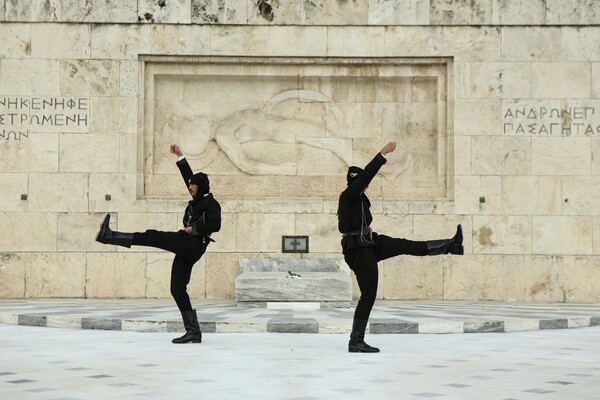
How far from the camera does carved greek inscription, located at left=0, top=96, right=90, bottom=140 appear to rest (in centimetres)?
1784

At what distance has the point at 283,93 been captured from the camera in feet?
60.7

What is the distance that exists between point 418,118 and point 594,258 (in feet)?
14.2

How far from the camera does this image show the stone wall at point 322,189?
17750 mm

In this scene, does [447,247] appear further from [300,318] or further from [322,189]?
[322,189]

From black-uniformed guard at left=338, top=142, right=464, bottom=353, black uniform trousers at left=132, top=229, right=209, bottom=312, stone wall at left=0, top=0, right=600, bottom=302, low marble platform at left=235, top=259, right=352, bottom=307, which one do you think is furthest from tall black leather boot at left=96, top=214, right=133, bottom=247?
stone wall at left=0, top=0, right=600, bottom=302

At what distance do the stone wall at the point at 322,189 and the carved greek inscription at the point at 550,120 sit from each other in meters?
0.03

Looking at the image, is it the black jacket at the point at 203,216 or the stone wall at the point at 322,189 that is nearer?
the black jacket at the point at 203,216

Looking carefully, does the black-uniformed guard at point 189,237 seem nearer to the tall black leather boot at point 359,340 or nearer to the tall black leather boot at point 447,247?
the tall black leather boot at point 359,340

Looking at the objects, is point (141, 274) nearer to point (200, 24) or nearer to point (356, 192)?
point (200, 24)

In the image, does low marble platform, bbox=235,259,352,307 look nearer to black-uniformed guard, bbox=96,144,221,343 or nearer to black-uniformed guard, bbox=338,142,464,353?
black-uniformed guard, bbox=96,144,221,343

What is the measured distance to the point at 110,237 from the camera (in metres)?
9.65

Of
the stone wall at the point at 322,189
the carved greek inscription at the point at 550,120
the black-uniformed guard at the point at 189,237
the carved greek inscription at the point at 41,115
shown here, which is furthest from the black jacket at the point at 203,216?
the carved greek inscription at the point at 550,120

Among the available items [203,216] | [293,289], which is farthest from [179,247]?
[293,289]

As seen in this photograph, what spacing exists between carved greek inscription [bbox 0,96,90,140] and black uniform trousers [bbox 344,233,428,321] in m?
9.99
